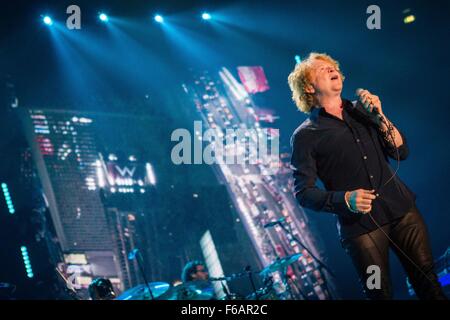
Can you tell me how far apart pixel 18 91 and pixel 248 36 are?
5.26m

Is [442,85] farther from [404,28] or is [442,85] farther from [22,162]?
[22,162]

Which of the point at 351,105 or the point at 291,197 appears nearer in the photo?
the point at 351,105

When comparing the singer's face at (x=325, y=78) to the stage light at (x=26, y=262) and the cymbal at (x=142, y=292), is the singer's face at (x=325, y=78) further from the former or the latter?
the stage light at (x=26, y=262)

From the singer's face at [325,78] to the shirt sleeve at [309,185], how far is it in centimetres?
38

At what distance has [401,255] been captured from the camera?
2410mm

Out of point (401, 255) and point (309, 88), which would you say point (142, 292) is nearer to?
point (309, 88)

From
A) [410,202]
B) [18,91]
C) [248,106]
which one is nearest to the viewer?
[410,202]

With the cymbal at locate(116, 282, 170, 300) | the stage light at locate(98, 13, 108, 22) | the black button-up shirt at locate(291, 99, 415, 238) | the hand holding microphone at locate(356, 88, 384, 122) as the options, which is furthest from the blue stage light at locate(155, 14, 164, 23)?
the hand holding microphone at locate(356, 88, 384, 122)

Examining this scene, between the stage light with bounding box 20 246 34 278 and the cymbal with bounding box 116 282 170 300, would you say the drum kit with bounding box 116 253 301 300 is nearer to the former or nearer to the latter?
the cymbal with bounding box 116 282 170 300

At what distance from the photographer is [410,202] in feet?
8.17

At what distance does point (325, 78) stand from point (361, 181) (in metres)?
0.74

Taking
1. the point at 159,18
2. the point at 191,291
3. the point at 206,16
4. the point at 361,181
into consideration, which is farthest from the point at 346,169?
the point at 159,18

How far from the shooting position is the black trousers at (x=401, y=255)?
7.52 ft

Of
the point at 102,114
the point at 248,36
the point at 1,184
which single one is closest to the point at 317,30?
the point at 248,36
